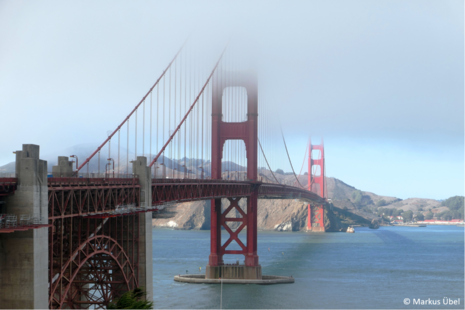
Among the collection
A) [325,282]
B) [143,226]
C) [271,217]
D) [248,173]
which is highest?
[248,173]

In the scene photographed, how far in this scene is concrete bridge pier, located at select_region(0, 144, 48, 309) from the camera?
19156 millimetres

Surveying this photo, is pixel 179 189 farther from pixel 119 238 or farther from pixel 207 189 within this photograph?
pixel 119 238

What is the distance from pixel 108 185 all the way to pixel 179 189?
1214cm

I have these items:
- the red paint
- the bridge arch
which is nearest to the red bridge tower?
the red paint

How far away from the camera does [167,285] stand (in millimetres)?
49000

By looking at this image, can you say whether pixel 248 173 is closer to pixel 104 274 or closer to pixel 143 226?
pixel 143 226

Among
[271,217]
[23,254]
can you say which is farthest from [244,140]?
[271,217]

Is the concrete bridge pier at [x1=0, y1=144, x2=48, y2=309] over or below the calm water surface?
over

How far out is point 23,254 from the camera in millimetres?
19266

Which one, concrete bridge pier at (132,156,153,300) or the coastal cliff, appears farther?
the coastal cliff

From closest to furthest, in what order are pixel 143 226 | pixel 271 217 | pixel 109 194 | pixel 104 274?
pixel 109 194
pixel 104 274
pixel 143 226
pixel 271 217

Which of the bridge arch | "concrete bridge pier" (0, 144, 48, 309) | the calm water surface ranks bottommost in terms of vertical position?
the calm water surface

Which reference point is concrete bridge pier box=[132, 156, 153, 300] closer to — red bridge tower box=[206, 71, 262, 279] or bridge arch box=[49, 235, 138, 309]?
bridge arch box=[49, 235, 138, 309]

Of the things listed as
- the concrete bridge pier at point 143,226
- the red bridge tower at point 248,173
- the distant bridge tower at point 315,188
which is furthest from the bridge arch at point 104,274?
the distant bridge tower at point 315,188
